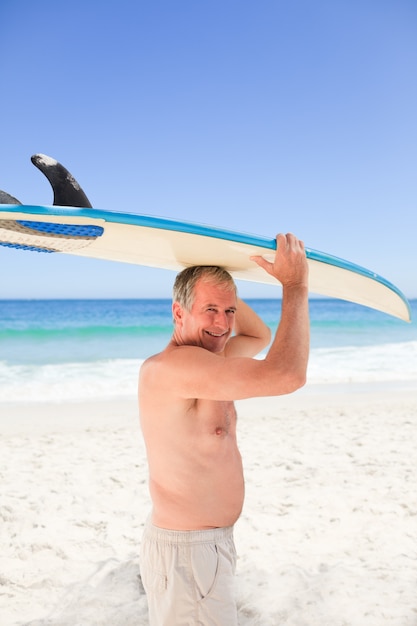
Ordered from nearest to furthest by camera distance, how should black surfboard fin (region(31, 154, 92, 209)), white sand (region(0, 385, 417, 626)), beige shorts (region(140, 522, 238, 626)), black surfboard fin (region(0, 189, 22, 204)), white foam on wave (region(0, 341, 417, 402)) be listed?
black surfboard fin (region(0, 189, 22, 204)) → black surfboard fin (region(31, 154, 92, 209)) → beige shorts (region(140, 522, 238, 626)) → white sand (region(0, 385, 417, 626)) → white foam on wave (region(0, 341, 417, 402))

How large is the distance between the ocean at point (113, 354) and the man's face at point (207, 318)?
775 centimetres

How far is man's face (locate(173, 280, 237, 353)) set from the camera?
1.95m

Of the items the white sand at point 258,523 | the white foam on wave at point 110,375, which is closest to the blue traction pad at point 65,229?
the white sand at point 258,523

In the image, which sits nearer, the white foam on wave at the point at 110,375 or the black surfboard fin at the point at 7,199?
the black surfboard fin at the point at 7,199

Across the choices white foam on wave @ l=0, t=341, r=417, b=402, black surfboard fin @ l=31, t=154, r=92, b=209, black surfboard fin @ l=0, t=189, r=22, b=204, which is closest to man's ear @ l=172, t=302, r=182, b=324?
black surfboard fin @ l=31, t=154, r=92, b=209

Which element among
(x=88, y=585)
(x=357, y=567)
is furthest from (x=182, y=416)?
(x=357, y=567)

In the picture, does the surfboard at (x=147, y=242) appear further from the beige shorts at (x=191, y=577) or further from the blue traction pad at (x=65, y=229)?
the beige shorts at (x=191, y=577)

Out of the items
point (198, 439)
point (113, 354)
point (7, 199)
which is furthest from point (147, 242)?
point (113, 354)

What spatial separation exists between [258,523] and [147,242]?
2896 mm

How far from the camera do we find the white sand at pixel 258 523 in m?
3.00

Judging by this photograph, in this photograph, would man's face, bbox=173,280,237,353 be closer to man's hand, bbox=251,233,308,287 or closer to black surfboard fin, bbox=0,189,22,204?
man's hand, bbox=251,233,308,287

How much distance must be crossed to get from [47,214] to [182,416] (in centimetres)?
81

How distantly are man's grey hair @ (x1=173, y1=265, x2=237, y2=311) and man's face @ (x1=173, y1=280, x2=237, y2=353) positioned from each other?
0.06ft

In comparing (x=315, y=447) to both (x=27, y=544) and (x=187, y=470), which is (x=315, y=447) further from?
(x=187, y=470)
